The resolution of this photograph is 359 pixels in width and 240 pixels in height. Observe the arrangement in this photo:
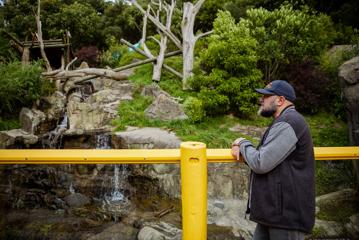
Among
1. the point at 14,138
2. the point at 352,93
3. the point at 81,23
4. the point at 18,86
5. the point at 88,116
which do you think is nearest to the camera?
the point at 352,93

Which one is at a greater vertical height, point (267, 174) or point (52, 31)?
point (52, 31)

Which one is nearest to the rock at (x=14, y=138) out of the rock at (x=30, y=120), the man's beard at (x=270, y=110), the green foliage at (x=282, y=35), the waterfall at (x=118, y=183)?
the rock at (x=30, y=120)

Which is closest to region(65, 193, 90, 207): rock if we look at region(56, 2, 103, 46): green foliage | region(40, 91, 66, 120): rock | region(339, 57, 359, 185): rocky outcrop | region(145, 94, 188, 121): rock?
region(339, 57, 359, 185): rocky outcrop

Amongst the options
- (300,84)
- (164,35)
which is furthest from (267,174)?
(164,35)

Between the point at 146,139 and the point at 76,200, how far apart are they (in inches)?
246

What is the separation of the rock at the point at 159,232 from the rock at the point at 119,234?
6cm

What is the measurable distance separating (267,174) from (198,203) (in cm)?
51

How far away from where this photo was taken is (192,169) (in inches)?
85.6

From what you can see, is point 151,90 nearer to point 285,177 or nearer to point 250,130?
point 250,130

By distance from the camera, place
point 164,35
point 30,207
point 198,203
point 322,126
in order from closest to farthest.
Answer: point 198,203 → point 30,207 → point 322,126 → point 164,35

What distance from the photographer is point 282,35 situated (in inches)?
440

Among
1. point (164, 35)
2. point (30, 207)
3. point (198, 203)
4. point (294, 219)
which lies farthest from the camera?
point (164, 35)

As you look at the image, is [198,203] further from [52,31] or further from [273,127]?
[52,31]

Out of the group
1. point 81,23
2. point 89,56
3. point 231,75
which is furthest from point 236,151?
point 81,23
